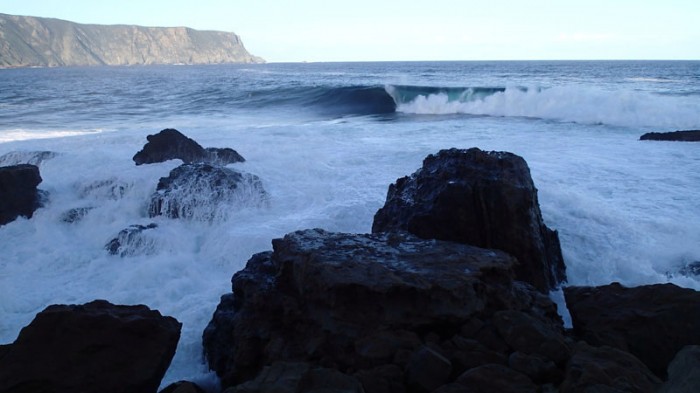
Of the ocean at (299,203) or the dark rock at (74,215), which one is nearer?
the ocean at (299,203)

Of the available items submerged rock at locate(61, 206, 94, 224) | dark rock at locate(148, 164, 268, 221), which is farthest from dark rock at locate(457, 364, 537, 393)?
submerged rock at locate(61, 206, 94, 224)

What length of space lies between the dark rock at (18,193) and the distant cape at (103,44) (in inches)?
4847

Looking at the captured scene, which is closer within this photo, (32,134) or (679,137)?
(679,137)

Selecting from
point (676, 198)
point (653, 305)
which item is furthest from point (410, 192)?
point (676, 198)

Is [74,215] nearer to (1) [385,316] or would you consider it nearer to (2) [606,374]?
(1) [385,316]

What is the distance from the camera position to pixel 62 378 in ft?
11.5

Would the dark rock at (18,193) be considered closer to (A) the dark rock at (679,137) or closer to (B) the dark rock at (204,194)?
(B) the dark rock at (204,194)

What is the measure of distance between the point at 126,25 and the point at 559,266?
560 feet

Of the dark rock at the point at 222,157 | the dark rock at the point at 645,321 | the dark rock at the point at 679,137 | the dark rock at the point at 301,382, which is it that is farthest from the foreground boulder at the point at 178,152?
the dark rock at the point at 679,137

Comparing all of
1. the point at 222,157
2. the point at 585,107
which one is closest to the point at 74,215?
the point at 222,157

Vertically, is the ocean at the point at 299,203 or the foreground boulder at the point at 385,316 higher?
the foreground boulder at the point at 385,316

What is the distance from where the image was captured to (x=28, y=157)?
431 inches

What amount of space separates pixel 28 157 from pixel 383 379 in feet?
34.0

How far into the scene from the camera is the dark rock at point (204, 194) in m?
7.54
